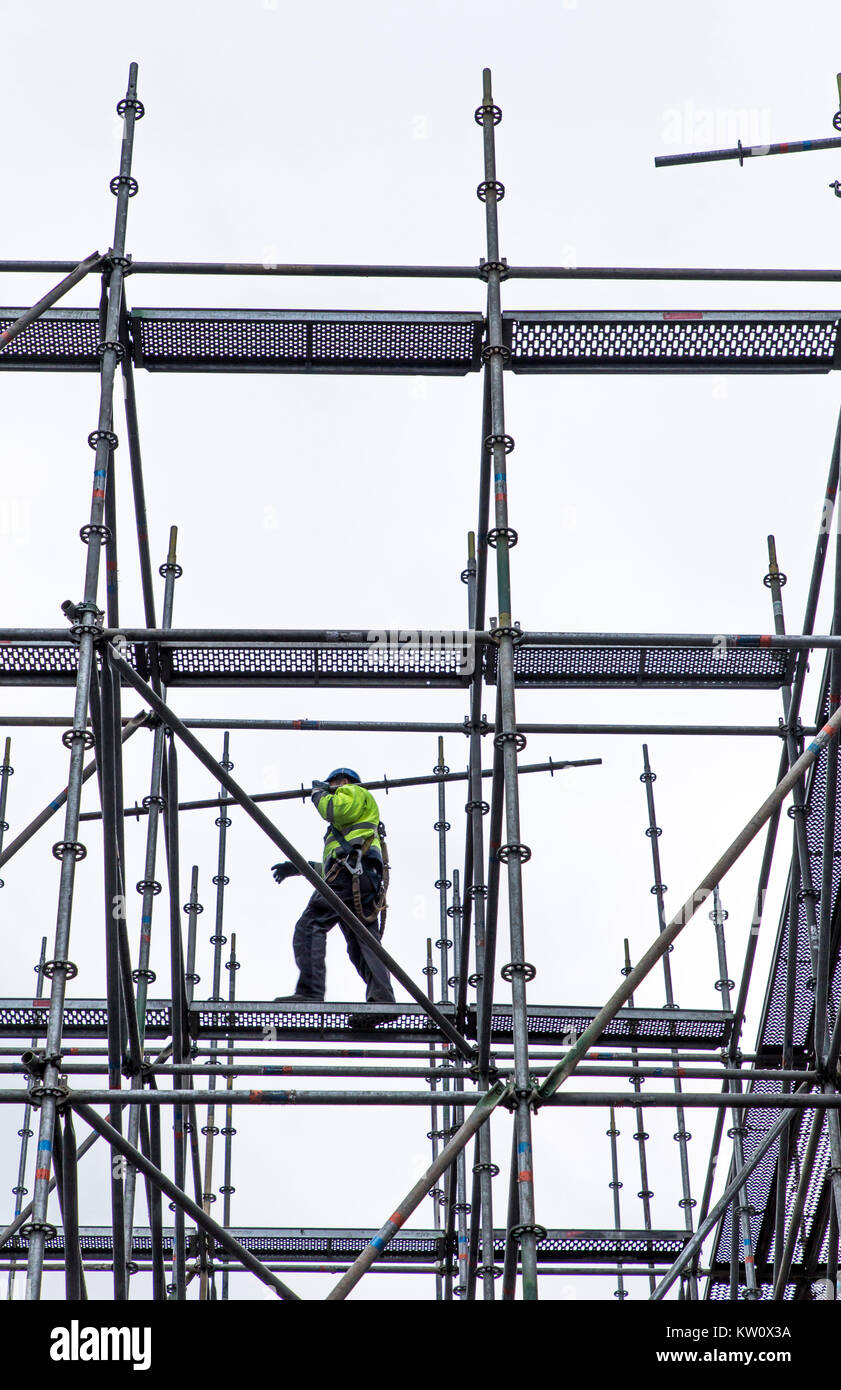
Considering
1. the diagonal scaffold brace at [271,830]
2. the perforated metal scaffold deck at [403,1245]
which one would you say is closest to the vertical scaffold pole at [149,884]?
the diagonal scaffold brace at [271,830]

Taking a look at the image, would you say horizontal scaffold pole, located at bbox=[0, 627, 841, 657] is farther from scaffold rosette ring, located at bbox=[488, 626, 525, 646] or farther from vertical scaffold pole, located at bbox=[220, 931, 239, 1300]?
vertical scaffold pole, located at bbox=[220, 931, 239, 1300]

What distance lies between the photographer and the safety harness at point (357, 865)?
11.7 metres

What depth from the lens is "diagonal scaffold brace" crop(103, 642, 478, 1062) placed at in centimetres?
881

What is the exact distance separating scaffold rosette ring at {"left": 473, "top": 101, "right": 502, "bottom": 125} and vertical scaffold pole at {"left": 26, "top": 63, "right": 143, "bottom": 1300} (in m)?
2.08

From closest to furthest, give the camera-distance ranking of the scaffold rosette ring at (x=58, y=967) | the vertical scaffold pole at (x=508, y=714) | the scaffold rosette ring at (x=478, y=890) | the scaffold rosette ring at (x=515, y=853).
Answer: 1. the vertical scaffold pole at (x=508, y=714)
2. the scaffold rosette ring at (x=58, y=967)
3. the scaffold rosette ring at (x=515, y=853)
4. the scaffold rosette ring at (x=478, y=890)

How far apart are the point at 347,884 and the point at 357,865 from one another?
167 mm

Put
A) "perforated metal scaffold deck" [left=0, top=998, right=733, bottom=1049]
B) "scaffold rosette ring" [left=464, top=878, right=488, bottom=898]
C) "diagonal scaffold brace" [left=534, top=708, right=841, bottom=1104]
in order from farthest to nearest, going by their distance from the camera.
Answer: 1. "perforated metal scaffold deck" [left=0, top=998, right=733, bottom=1049]
2. "scaffold rosette ring" [left=464, top=878, right=488, bottom=898]
3. "diagonal scaffold brace" [left=534, top=708, right=841, bottom=1104]

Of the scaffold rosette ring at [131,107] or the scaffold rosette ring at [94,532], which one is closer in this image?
the scaffold rosette ring at [94,532]

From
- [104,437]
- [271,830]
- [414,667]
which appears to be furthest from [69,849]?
[414,667]

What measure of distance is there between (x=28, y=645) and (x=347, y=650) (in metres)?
1.90

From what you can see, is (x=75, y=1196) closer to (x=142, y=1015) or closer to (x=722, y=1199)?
(x=142, y=1015)

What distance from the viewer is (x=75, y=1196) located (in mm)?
8234

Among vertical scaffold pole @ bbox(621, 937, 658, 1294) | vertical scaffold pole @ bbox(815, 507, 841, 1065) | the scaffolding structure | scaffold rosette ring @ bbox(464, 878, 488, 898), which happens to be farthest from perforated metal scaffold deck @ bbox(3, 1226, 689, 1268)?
vertical scaffold pole @ bbox(815, 507, 841, 1065)

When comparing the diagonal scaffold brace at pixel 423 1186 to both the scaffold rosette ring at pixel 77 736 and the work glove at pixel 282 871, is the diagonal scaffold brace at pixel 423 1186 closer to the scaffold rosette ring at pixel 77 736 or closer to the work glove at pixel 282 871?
the scaffold rosette ring at pixel 77 736
